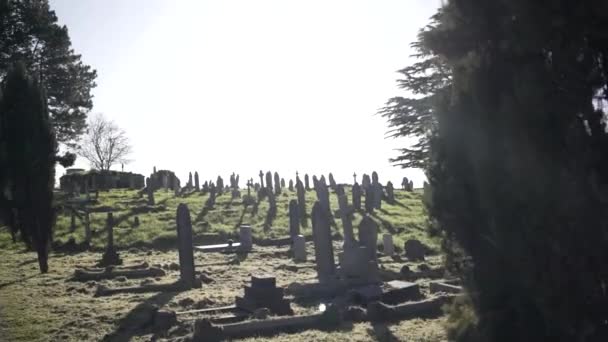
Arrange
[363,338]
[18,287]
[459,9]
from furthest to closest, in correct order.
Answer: [18,287] → [363,338] → [459,9]

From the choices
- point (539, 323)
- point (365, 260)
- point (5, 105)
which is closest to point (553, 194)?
point (539, 323)

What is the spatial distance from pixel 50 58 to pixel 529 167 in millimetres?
31753

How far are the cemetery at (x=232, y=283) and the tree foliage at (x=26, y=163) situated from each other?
145 cm

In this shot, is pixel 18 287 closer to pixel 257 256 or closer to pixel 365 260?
pixel 257 256

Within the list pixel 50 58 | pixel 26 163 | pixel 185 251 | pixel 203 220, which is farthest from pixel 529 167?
pixel 50 58

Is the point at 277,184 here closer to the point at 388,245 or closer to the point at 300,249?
the point at 388,245

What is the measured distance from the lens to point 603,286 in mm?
4320

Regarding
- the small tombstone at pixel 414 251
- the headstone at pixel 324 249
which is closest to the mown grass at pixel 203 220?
Result: the small tombstone at pixel 414 251

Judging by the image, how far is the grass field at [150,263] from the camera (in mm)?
8031

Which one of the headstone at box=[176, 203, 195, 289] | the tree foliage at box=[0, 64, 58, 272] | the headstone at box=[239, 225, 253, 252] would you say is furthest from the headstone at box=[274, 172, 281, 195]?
the headstone at box=[176, 203, 195, 289]

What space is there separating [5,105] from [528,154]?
53.6ft

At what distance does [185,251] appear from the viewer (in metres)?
12.6

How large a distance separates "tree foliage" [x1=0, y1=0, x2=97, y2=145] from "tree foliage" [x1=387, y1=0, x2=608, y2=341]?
2766 cm

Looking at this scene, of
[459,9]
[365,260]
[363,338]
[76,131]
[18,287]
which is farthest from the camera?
[76,131]
